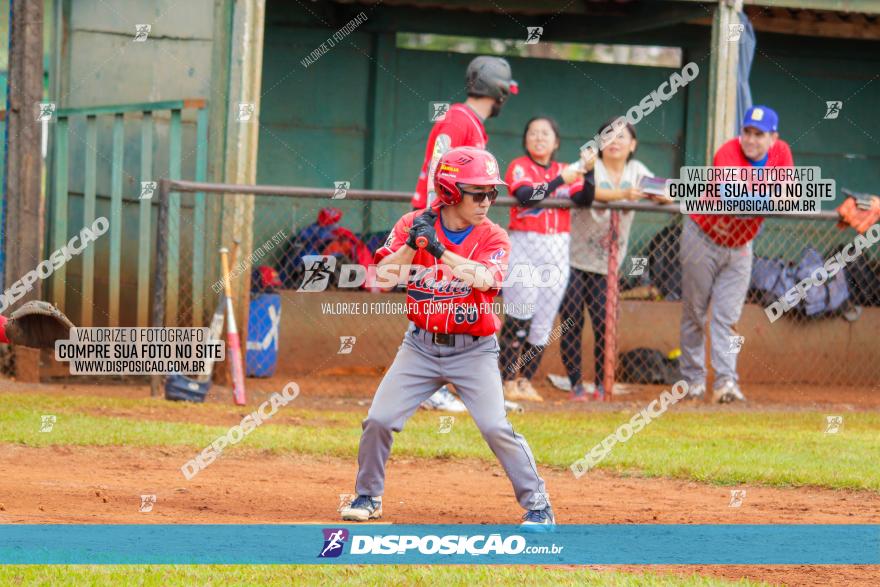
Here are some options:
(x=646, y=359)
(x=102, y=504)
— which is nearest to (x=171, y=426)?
(x=102, y=504)

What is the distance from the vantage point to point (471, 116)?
9125 mm

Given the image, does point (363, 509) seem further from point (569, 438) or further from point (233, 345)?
point (233, 345)

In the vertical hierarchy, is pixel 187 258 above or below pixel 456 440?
above

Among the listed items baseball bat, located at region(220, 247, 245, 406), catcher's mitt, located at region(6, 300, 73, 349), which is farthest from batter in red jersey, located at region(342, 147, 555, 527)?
baseball bat, located at region(220, 247, 245, 406)

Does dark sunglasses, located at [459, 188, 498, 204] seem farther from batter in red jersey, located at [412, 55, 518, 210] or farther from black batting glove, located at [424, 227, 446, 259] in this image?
batter in red jersey, located at [412, 55, 518, 210]

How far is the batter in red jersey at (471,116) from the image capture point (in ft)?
29.5

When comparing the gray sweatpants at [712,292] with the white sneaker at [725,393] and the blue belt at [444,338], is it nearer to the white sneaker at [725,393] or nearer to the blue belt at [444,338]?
the white sneaker at [725,393]

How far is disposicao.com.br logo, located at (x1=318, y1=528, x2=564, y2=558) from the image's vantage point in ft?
17.0

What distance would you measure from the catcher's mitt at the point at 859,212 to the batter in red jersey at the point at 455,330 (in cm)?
529

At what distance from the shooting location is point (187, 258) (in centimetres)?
1134

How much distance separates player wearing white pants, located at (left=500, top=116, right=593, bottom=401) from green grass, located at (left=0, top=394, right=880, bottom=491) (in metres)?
0.73

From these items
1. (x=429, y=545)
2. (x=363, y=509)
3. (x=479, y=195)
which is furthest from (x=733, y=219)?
(x=429, y=545)

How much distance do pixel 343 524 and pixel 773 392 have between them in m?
7.58

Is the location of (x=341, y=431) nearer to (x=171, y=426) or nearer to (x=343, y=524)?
(x=171, y=426)
